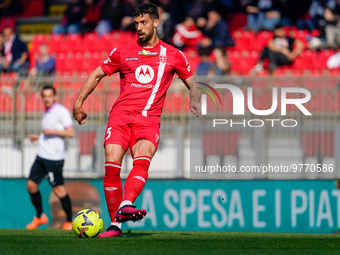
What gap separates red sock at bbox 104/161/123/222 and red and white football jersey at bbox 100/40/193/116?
1.88ft

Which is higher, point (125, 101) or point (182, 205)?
point (125, 101)

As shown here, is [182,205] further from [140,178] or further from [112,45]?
[112,45]

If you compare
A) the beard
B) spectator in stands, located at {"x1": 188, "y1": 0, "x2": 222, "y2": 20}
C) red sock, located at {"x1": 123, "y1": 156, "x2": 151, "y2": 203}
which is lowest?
red sock, located at {"x1": 123, "y1": 156, "x2": 151, "y2": 203}

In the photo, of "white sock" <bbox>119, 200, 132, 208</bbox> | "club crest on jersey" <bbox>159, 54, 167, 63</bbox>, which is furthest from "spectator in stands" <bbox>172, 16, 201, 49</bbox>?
"white sock" <bbox>119, 200, 132, 208</bbox>

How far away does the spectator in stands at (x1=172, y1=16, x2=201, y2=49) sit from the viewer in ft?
54.3

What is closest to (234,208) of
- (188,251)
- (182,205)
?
(182,205)

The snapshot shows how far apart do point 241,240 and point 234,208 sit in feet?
13.5

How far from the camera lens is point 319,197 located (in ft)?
37.9

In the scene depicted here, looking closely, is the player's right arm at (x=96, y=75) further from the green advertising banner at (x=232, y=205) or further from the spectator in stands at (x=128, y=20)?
the spectator in stands at (x=128, y=20)

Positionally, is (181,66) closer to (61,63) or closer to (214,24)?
(214,24)

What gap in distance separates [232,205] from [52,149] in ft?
9.82

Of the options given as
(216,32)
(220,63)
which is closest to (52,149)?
(220,63)

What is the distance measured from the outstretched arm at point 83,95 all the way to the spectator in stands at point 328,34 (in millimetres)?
8679

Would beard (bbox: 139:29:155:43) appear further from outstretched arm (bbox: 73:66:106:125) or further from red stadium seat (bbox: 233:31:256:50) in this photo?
red stadium seat (bbox: 233:31:256:50)
